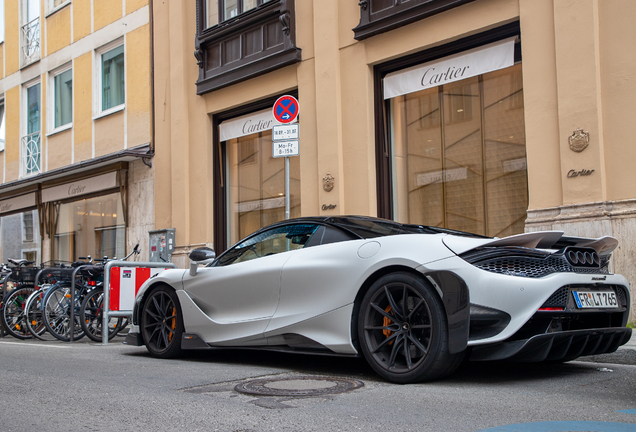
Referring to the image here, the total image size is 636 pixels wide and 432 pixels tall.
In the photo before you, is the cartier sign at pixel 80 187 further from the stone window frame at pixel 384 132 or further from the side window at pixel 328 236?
the side window at pixel 328 236

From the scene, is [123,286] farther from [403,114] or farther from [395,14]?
[395,14]

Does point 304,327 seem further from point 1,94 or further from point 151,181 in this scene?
point 1,94

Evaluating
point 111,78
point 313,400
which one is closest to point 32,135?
point 111,78

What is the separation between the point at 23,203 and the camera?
2045 cm

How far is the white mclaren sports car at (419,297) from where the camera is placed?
4.29 meters

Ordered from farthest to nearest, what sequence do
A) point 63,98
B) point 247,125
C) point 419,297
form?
point 63,98 < point 247,125 < point 419,297

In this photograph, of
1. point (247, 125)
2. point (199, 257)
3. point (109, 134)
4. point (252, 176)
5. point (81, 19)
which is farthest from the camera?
point (81, 19)

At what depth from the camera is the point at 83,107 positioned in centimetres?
1808

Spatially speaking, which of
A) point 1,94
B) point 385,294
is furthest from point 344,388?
point 1,94

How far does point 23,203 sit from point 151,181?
677 centimetres

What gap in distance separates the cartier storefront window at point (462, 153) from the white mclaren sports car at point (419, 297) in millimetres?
4914

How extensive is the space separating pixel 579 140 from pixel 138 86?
35.9 feet

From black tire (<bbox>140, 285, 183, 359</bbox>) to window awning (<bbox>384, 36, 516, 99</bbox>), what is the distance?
5894 mm

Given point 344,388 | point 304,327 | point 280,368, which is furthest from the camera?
point 280,368
